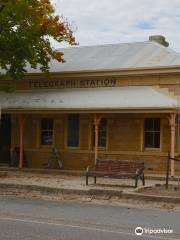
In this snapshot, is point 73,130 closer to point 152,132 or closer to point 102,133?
point 102,133

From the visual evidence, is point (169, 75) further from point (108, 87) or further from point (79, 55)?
point (79, 55)

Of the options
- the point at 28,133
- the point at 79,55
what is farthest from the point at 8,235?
the point at 79,55

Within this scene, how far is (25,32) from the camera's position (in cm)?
2175

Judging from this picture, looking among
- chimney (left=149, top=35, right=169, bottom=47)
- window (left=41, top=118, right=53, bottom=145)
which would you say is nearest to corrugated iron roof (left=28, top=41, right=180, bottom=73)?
chimney (left=149, top=35, right=169, bottom=47)

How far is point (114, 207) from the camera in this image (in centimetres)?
1445

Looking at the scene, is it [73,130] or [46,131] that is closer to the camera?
[73,130]

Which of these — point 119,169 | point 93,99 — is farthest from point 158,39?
point 119,169

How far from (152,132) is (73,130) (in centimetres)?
367

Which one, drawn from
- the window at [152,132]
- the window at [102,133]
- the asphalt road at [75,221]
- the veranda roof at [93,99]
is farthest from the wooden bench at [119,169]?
the window at [102,133]

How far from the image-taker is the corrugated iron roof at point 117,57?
24.3 metres

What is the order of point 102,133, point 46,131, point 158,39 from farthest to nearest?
point 158,39 < point 46,131 < point 102,133

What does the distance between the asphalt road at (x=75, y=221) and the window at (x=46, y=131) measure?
1063cm

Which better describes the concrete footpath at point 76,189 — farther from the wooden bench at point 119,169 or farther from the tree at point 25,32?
the tree at point 25,32

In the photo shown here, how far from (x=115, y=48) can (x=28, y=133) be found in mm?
6007
